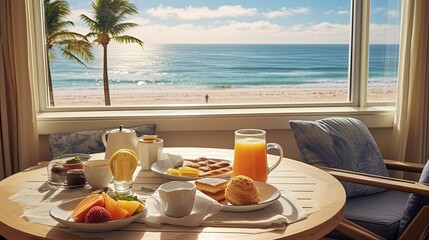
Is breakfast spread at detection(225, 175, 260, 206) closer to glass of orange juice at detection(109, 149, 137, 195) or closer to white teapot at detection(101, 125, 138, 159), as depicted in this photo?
glass of orange juice at detection(109, 149, 137, 195)

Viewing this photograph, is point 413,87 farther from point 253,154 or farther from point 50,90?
point 50,90

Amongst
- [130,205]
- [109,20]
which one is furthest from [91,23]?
[130,205]

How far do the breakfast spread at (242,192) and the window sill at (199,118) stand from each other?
4.65 feet

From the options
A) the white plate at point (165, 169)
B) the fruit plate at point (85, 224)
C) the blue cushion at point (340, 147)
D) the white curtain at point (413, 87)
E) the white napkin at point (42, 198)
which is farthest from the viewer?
the white curtain at point (413, 87)

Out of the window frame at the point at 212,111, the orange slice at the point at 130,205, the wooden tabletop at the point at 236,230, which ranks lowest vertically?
the wooden tabletop at the point at 236,230

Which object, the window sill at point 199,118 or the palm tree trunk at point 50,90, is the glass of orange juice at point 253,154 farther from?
the palm tree trunk at point 50,90

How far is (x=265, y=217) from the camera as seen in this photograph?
1.17m

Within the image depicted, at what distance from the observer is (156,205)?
123 centimetres

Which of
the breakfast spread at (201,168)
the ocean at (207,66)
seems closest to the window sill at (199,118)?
the ocean at (207,66)

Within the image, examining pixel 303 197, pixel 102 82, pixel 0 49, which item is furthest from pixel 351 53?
pixel 0 49

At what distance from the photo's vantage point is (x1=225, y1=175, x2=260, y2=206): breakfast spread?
120cm

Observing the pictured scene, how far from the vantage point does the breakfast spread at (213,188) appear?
50.1 inches

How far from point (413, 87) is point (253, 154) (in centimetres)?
158

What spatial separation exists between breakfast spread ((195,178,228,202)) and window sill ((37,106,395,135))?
132cm
